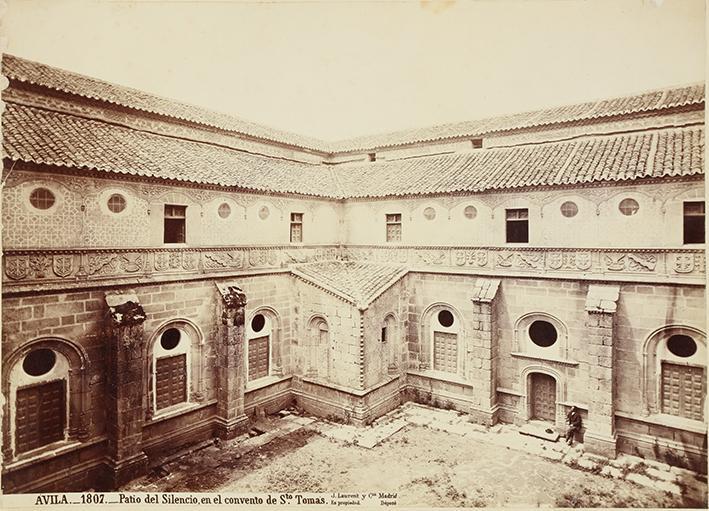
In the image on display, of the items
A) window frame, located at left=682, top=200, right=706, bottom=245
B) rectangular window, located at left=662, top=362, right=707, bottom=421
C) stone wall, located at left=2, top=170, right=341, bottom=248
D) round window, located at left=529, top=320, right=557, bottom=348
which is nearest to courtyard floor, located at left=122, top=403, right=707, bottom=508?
rectangular window, located at left=662, top=362, right=707, bottom=421

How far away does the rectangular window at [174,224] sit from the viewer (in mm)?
13469

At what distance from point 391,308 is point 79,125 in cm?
1199

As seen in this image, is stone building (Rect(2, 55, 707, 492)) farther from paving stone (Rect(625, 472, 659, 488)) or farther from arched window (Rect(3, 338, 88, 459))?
paving stone (Rect(625, 472, 659, 488))

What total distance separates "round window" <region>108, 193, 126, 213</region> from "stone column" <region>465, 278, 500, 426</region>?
11803 mm

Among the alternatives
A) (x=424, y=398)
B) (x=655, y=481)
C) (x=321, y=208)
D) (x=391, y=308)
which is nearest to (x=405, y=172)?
(x=321, y=208)

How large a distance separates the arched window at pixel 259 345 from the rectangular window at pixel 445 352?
666cm

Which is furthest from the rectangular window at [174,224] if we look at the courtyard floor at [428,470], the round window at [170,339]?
the courtyard floor at [428,470]

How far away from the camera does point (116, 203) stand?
12.0 m

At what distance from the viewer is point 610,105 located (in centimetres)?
1655

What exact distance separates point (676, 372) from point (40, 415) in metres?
17.6

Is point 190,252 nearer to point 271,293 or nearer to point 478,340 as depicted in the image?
point 271,293

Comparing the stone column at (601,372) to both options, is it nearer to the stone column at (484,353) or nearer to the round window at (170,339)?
the stone column at (484,353)

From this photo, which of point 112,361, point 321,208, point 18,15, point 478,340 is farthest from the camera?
point 321,208

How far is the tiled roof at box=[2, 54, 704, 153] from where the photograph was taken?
1322 cm
